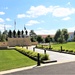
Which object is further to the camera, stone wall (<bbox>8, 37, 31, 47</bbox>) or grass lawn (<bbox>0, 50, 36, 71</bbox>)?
stone wall (<bbox>8, 37, 31, 47</bbox>)

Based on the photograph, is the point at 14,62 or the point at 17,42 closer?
the point at 14,62

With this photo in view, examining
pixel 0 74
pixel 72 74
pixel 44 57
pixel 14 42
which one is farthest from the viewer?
pixel 14 42

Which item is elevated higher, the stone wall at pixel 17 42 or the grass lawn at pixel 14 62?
the stone wall at pixel 17 42

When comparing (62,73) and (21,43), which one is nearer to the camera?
(62,73)

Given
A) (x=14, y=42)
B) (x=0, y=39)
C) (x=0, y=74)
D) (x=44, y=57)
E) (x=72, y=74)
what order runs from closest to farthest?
(x=72, y=74) → (x=0, y=74) → (x=44, y=57) → (x=14, y=42) → (x=0, y=39)

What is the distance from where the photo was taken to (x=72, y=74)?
39.7 ft

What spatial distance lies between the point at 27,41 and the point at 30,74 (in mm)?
61920

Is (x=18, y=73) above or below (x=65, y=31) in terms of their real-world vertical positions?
below

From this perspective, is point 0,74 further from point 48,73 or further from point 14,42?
point 14,42

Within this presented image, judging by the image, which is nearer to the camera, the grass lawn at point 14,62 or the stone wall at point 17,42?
the grass lawn at point 14,62

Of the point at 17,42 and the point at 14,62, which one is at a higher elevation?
the point at 17,42

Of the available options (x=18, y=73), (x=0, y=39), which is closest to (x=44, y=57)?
(x=18, y=73)

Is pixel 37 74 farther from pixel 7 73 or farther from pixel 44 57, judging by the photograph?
pixel 44 57

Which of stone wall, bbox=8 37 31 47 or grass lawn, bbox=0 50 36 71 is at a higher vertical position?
stone wall, bbox=8 37 31 47
